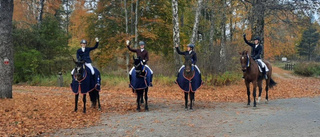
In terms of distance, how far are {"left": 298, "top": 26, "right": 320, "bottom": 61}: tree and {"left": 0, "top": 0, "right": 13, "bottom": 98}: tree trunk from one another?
58177 millimetres

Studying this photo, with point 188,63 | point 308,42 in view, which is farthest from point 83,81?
point 308,42

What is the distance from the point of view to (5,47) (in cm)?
1248

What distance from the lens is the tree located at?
58891 mm

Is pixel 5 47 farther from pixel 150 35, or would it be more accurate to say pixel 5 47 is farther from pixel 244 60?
pixel 150 35

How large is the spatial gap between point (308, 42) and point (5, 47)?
197ft

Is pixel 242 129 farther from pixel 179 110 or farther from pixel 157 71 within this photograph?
pixel 157 71

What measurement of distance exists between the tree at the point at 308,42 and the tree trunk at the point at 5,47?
58.2 meters

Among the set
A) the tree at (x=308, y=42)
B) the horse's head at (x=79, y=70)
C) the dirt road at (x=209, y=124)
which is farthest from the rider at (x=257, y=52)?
the tree at (x=308, y=42)

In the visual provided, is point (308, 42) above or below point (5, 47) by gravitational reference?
above

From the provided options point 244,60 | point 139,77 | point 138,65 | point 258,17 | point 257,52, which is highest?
point 258,17

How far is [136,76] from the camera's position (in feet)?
35.7

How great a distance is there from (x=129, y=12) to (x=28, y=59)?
9183 millimetres

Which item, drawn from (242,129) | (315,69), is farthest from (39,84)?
(315,69)

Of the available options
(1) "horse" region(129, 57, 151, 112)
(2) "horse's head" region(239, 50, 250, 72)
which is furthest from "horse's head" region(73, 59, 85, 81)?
(2) "horse's head" region(239, 50, 250, 72)
